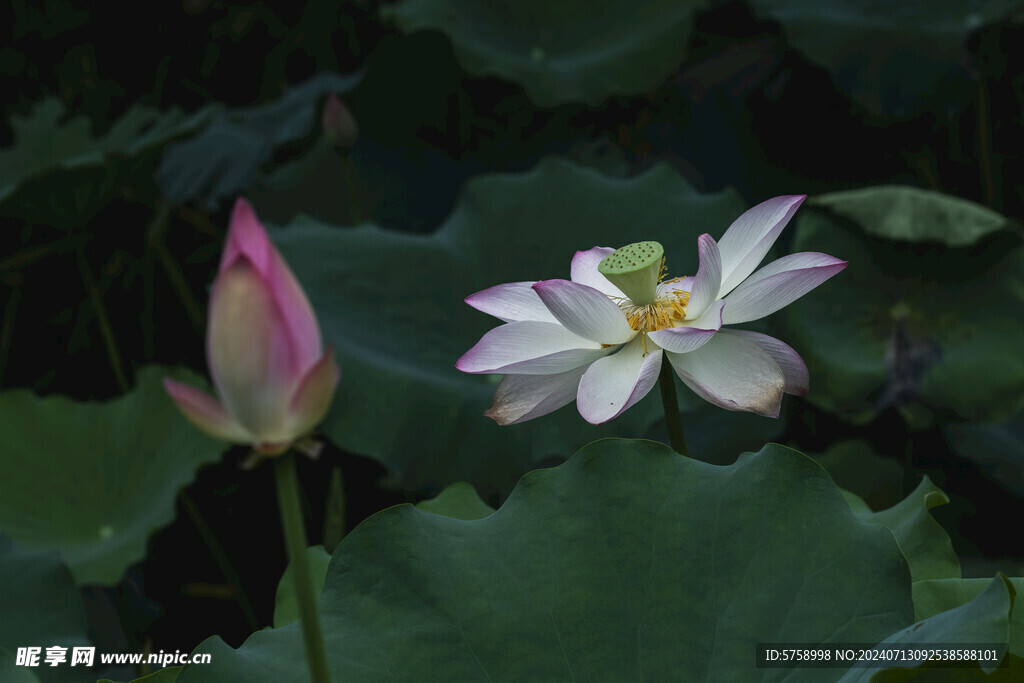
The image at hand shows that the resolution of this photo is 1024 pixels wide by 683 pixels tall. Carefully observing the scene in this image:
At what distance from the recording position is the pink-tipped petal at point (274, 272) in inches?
12.2

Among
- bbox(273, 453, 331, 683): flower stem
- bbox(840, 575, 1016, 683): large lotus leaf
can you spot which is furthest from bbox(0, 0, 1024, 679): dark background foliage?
bbox(273, 453, 331, 683): flower stem

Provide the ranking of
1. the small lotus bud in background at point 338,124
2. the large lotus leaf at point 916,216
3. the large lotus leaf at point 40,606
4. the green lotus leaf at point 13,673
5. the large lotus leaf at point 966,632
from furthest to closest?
1. the small lotus bud in background at point 338,124
2. the large lotus leaf at point 916,216
3. the large lotus leaf at point 40,606
4. the green lotus leaf at point 13,673
5. the large lotus leaf at point 966,632

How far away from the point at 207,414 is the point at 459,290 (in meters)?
1.05

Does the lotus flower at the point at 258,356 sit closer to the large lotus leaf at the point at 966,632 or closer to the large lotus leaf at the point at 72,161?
the large lotus leaf at the point at 966,632

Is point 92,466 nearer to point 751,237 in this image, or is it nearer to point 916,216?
point 751,237

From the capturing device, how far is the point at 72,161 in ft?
5.81

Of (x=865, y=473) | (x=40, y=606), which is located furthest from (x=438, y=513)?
(x=865, y=473)

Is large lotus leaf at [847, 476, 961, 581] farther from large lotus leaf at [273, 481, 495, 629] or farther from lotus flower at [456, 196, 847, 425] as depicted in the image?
large lotus leaf at [273, 481, 495, 629]

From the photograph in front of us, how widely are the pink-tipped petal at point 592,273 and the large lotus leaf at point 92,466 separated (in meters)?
0.89

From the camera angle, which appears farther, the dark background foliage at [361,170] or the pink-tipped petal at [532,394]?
the dark background foliage at [361,170]

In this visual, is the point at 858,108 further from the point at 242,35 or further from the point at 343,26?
the point at 242,35

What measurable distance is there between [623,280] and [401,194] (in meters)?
1.36

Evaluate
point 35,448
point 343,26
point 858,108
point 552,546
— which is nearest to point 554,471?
point 552,546

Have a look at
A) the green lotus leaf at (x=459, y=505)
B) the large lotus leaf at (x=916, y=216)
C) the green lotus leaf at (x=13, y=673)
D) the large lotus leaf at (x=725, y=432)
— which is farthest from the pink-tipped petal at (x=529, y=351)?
the large lotus leaf at (x=916, y=216)
